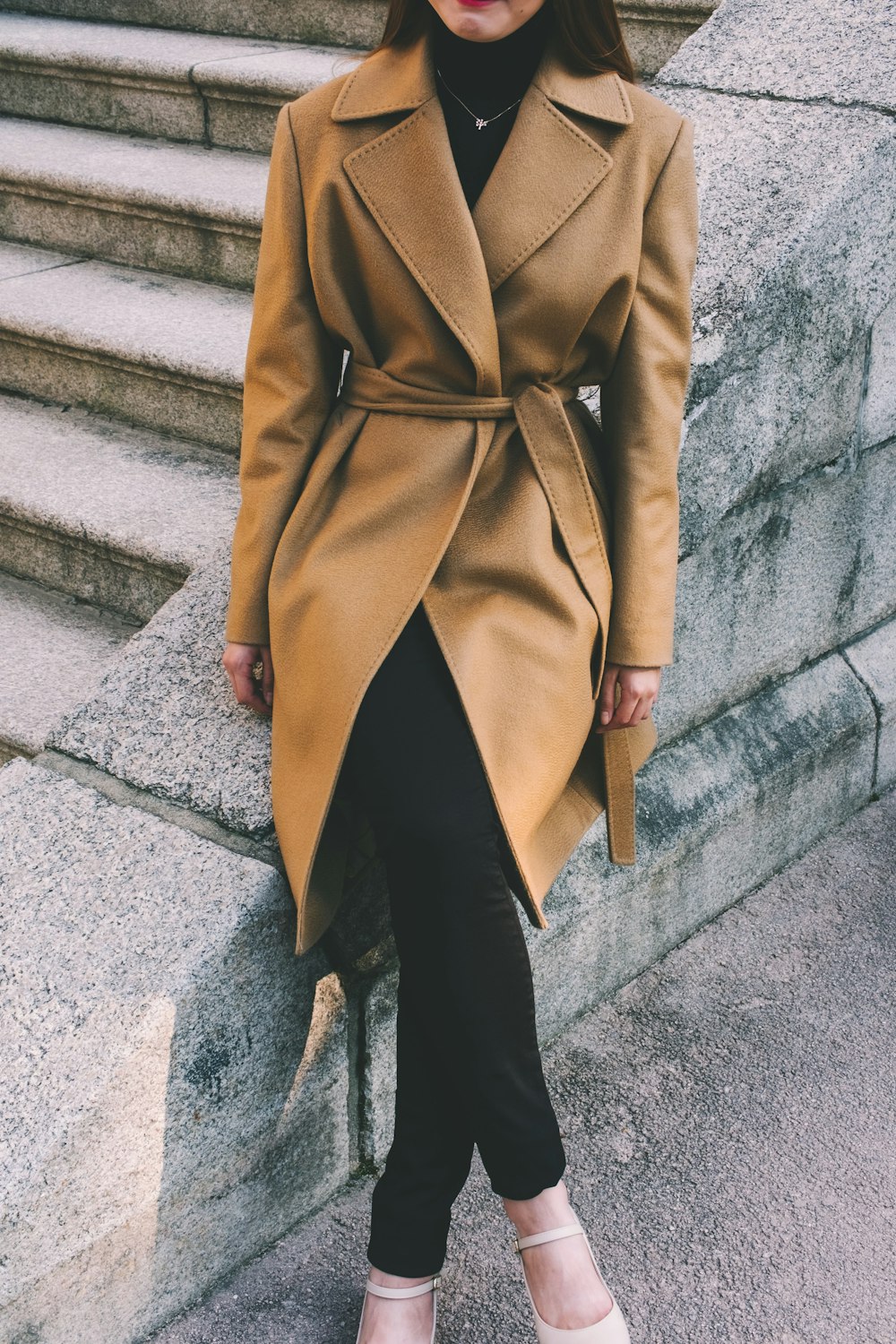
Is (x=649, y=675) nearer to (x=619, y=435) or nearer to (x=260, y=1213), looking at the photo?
(x=619, y=435)

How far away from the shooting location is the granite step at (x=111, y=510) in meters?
3.08

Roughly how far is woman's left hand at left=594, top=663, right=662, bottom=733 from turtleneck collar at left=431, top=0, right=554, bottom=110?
930mm

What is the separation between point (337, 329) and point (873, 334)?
1.46 m

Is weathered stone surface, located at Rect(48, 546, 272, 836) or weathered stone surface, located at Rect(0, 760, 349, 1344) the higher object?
weathered stone surface, located at Rect(48, 546, 272, 836)

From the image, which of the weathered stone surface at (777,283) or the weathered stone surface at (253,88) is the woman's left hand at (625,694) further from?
the weathered stone surface at (253,88)

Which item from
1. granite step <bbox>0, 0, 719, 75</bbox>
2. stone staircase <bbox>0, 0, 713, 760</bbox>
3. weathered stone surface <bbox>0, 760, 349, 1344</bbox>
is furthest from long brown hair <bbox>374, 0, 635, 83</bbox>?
granite step <bbox>0, 0, 719, 75</bbox>

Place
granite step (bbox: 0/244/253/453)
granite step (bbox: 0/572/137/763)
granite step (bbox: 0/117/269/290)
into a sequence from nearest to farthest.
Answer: granite step (bbox: 0/572/137/763), granite step (bbox: 0/244/253/453), granite step (bbox: 0/117/269/290)

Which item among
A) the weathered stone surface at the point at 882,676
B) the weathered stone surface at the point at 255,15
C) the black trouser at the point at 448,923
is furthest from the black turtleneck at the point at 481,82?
the weathered stone surface at the point at 255,15

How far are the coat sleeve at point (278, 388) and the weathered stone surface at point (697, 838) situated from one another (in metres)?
0.76

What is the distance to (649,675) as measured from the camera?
7.50ft

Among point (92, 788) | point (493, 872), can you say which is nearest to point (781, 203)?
point (493, 872)

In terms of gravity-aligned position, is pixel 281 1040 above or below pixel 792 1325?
above

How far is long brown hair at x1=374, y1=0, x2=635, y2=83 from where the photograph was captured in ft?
6.93

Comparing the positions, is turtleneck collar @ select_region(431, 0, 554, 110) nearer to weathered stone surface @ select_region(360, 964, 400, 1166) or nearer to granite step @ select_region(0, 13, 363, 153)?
weathered stone surface @ select_region(360, 964, 400, 1166)
